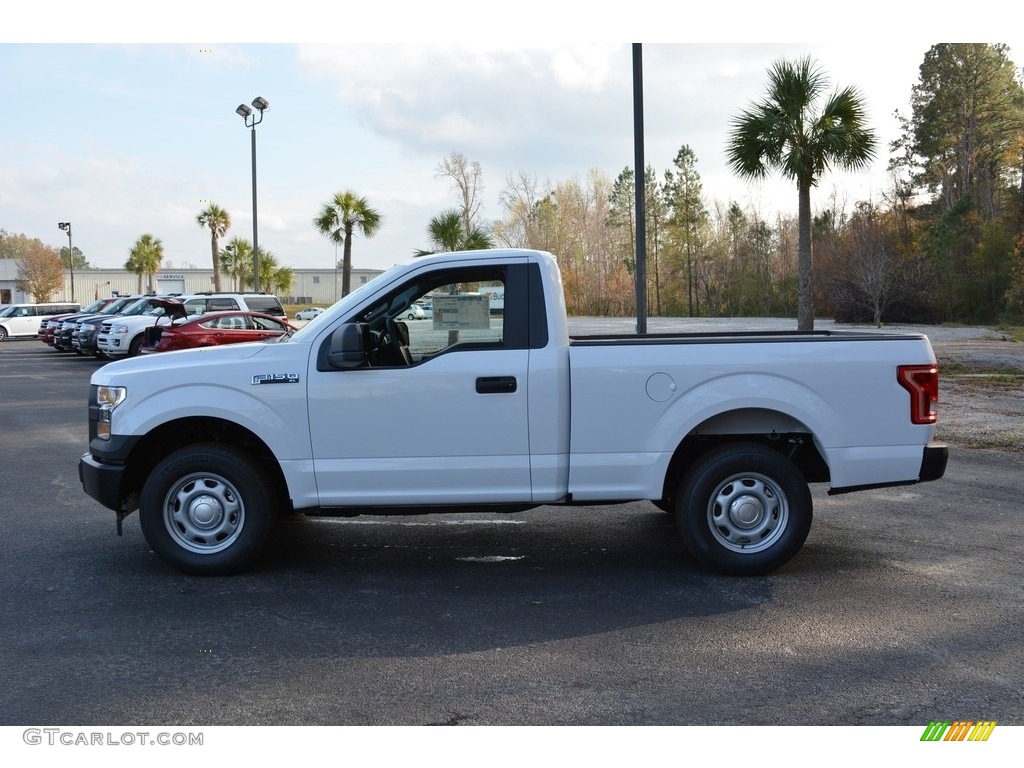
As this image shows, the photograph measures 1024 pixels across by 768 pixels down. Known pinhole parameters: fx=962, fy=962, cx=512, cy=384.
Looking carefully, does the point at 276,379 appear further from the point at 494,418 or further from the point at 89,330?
the point at 89,330

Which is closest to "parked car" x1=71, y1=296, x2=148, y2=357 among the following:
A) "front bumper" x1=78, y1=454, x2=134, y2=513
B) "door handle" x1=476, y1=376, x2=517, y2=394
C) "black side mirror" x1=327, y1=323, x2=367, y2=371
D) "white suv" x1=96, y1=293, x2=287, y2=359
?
"white suv" x1=96, y1=293, x2=287, y2=359

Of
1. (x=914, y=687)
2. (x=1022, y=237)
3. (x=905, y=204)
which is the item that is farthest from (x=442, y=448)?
(x=905, y=204)

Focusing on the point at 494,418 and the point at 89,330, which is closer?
the point at 494,418

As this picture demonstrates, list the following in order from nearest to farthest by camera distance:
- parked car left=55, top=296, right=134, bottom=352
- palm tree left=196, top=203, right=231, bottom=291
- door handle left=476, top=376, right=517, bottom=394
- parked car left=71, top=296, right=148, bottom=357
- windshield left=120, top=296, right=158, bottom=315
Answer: door handle left=476, top=376, right=517, bottom=394, parked car left=71, top=296, right=148, bottom=357, windshield left=120, top=296, right=158, bottom=315, parked car left=55, top=296, right=134, bottom=352, palm tree left=196, top=203, right=231, bottom=291

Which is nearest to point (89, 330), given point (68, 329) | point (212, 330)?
point (68, 329)

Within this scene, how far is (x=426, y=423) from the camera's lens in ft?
20.0

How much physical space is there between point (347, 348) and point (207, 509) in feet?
4.73

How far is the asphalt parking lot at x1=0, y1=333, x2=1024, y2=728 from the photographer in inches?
169

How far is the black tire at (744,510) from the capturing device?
621cm

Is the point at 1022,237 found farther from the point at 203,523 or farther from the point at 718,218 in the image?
the point at 203,523

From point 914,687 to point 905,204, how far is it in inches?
2451

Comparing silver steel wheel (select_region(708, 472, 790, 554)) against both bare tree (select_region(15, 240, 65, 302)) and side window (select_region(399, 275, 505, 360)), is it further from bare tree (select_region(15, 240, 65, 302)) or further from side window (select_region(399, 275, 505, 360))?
bare tree (select_region(15, 240, 65, 302))

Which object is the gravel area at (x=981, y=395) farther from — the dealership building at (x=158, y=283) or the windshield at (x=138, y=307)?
the dealership building at (x=158, y=283)

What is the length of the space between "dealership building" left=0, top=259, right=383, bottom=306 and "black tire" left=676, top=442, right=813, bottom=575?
7521cm
